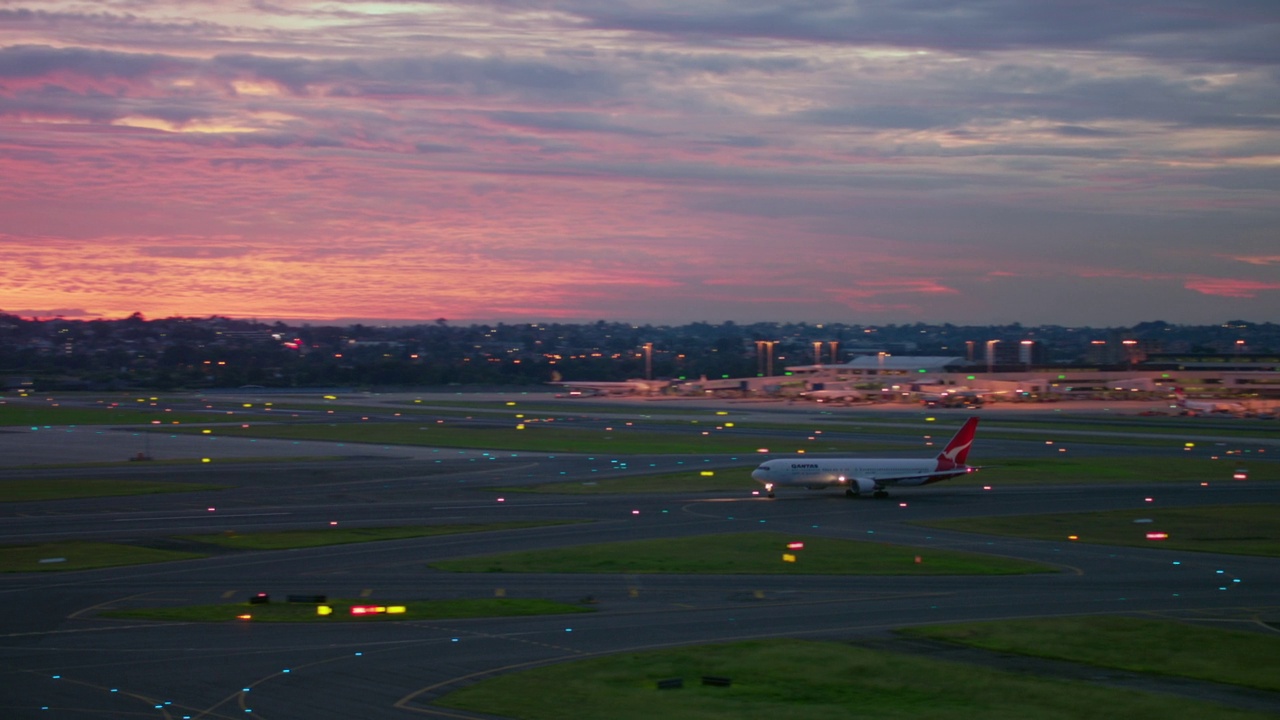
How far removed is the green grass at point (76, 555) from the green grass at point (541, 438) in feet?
168

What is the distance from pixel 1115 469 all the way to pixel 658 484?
33.5 metres

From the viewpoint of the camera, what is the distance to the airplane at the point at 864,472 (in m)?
64.6

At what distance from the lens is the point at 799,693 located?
26.1 m

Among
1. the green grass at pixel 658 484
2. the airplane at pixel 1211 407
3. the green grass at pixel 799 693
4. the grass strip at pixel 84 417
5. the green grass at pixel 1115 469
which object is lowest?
the green grass at pixel 1115 469

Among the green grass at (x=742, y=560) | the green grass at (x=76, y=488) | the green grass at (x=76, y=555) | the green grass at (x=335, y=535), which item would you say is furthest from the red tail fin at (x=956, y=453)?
the green grass at (x=76, y=488)

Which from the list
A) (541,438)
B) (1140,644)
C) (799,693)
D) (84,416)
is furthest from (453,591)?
(84,416)

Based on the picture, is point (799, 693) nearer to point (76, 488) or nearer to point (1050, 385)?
point (76, 488)

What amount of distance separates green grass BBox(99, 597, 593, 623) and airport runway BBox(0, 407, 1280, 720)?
33.1 inches

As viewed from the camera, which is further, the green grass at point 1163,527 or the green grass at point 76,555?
the green grass at point 1163,527

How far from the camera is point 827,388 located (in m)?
184

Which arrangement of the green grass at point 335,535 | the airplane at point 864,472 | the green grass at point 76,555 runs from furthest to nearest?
the airplane at point 864,472, the green grass at point 335,535, the green grass at point 76,555

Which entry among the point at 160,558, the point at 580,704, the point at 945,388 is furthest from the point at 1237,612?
the point at 945,388

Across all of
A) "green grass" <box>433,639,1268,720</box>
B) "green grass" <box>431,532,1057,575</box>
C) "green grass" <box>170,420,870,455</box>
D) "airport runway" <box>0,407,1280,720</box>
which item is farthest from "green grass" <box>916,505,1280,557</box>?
"green grass" <box>170,420,870,455</box>

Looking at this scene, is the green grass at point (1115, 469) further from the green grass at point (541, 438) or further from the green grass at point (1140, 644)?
the green grass at point (1140, 644)
